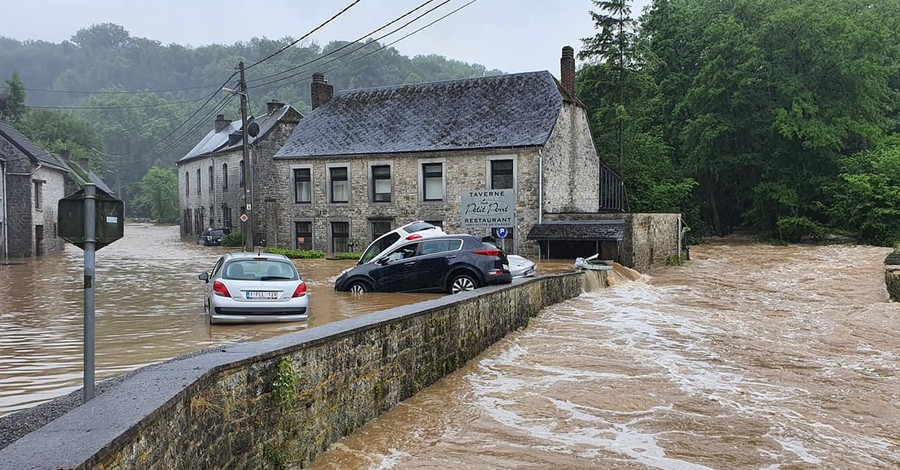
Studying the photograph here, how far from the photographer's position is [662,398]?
382 inches

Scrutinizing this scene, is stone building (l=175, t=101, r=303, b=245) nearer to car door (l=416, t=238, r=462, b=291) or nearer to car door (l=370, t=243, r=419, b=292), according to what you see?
car door (l=370, t=243, r=419, b=292)

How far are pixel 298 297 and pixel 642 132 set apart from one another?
41114 millimetres

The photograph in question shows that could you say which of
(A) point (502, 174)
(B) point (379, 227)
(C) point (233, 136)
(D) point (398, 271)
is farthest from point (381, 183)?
(C) point (233, 136)

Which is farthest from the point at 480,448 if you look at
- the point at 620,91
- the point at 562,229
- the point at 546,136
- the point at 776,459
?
the point at 620,91

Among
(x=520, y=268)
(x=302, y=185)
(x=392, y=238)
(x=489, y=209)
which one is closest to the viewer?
(x=489, y=209)

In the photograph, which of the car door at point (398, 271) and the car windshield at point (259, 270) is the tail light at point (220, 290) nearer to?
the car windshield at point (259, 270)

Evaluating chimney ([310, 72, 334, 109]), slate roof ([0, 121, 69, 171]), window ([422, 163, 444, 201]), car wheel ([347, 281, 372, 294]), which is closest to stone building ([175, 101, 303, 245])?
chimney ([310, 72, 334, 109])

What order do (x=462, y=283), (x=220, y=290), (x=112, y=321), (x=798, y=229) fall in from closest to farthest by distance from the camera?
(x=220, y=290) < (x=112, y=321) < (x=462, y=283) < (x=798, y=229)

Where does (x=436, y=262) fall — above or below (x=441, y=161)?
below

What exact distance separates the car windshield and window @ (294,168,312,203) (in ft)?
72.7

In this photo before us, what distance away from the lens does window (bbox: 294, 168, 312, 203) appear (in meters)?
34.9

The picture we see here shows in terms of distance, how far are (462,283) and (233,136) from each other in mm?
34362

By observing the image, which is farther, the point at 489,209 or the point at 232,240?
the point at 232,240

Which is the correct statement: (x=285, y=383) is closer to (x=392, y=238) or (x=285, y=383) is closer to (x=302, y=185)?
(x=392, y=238)
